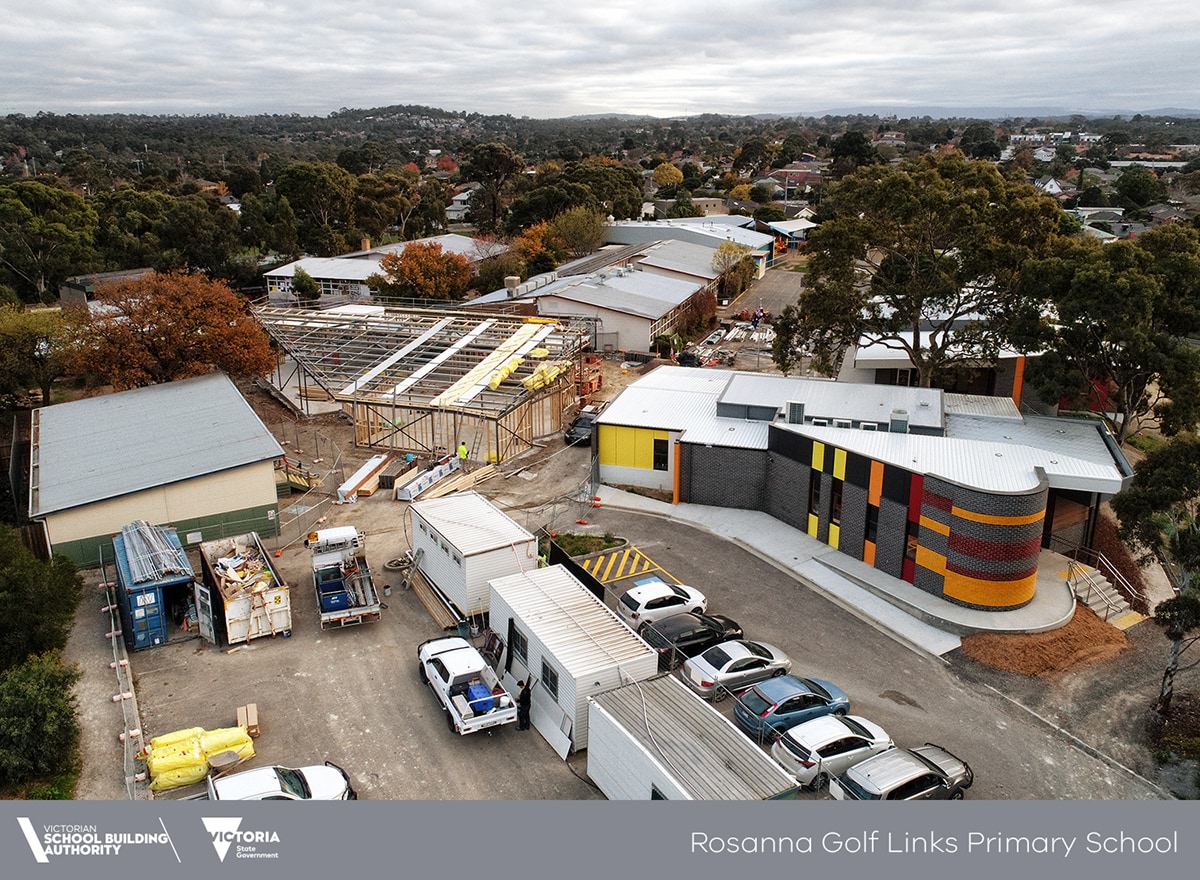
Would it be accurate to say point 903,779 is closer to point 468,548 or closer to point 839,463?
point 468,548

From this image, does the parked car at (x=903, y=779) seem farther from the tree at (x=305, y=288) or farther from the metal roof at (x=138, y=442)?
the tree at (x=305, y=288)

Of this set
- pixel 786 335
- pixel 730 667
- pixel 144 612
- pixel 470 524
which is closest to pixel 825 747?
pixel 730 667

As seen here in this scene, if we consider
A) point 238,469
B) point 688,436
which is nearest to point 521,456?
point 688,436

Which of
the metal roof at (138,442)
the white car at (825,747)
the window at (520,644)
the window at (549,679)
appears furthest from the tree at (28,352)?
the white car at (825,747)

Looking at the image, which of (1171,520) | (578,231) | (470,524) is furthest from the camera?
(578,231)

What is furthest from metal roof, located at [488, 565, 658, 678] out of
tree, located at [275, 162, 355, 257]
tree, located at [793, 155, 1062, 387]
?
tree, located at [275, 162, 355, 257]

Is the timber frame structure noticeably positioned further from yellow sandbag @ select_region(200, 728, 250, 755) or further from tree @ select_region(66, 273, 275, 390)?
yellow sandbag @ select_region(200, 728, 250, 755)
